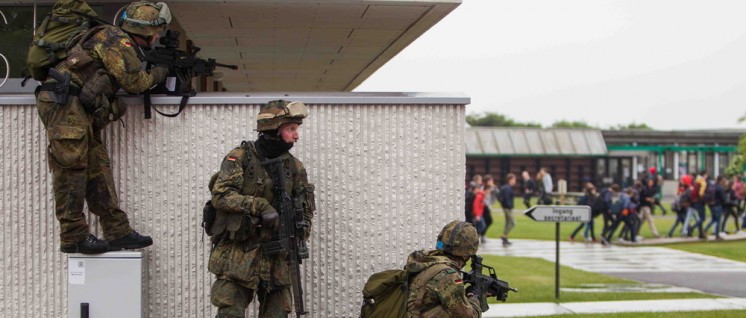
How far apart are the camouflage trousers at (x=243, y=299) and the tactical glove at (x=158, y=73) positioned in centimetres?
131

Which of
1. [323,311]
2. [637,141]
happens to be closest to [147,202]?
[323,311]

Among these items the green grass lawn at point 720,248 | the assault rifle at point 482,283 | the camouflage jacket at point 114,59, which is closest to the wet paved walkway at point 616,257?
the green grass lawn at point 720,248

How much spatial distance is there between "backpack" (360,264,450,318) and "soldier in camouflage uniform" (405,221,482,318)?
5cm

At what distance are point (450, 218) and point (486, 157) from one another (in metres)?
45.3

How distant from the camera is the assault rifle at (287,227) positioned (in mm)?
5707

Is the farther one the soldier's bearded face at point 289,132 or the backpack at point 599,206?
the backpack at point 599,206

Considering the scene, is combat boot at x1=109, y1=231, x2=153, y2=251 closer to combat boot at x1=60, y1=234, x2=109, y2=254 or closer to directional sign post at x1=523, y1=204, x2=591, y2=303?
combat boot at x1=60, y1=234, x2=109, y2=254

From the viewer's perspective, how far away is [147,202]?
6391 millimetres

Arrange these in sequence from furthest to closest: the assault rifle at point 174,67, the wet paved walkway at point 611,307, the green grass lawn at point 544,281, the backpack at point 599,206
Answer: the backpack at point 599,206 → the green grass lawn at point 544,281 → the wet paved walkway at point 611,307 → the assault rifle at point 174,67

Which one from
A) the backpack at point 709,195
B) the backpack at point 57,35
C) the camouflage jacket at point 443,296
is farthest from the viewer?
the backpack at point 709,195

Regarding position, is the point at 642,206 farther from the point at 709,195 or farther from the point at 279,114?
the point at 279,114

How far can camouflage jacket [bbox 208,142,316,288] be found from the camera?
562cm

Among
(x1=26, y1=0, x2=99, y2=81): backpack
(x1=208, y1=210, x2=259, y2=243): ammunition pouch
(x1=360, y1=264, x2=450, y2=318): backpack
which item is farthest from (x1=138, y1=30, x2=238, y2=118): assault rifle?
(x1=360, y1=264, x2=450, y2=318): backpack

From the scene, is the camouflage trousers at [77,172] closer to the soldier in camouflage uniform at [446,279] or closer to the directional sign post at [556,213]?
the soldier in camouflage uniform at [446,279]
